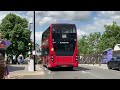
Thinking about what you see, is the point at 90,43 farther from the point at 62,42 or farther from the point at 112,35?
the point at 62,42

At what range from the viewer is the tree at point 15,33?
73625 millimetres

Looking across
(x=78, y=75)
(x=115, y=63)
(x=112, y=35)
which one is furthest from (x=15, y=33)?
(x=78, y=75)

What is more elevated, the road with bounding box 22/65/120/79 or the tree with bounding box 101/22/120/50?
the tree with bounding box 101/22/120/50

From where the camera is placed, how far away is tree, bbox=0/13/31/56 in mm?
73625

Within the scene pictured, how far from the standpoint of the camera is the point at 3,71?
16.2 metres

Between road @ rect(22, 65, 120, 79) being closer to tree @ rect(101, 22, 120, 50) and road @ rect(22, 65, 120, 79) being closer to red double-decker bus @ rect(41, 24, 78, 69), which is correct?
red double-decker bus @ rect(41, 24, 78, 69)

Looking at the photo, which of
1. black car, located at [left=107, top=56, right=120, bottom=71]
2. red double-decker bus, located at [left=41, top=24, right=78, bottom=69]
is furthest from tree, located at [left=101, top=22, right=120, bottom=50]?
red double-decker bus, located at [left=41, top=24, right=78, bottom=69]

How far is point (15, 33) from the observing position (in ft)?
245
